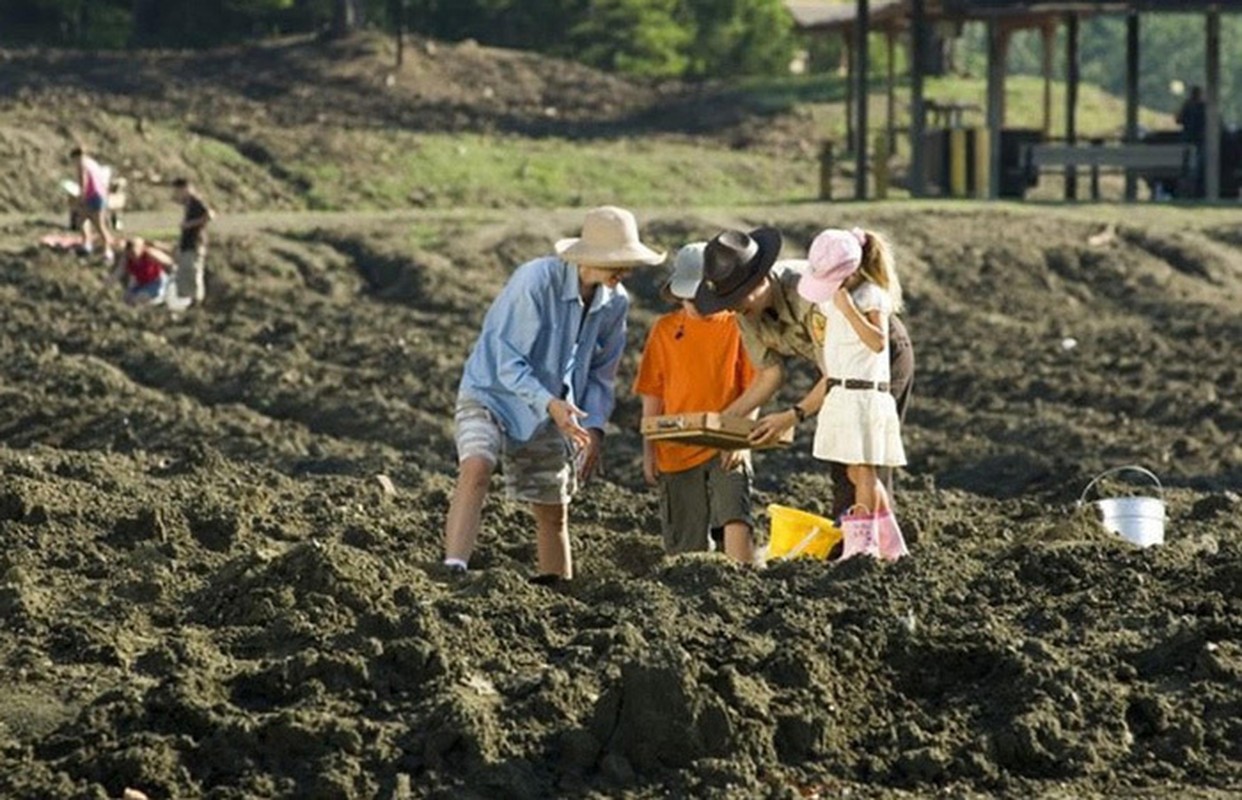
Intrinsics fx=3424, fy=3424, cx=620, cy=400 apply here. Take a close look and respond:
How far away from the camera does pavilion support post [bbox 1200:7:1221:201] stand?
112ft

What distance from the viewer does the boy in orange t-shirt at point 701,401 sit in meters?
12.1

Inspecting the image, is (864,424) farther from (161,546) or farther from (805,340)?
(161,546)

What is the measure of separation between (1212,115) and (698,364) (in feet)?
→ 75.4

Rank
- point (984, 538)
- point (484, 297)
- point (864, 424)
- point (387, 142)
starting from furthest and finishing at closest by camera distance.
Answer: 1. point (387, 142)
2. point (484, 297)
3. point (984, 538)
4. point (864, 424)

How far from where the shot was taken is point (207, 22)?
5119cm

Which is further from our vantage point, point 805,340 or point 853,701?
point 805,340

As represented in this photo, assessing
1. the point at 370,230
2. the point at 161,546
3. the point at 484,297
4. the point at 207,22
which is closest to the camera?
the point at 161,546

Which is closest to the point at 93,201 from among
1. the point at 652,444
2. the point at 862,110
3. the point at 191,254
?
the point at 191,254

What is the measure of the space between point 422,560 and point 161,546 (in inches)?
38.1

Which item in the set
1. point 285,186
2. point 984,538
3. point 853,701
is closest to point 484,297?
point 285,186

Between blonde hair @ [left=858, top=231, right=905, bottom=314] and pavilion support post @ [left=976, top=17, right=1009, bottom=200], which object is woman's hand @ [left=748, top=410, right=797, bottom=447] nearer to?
blonde hair @ [left=858, top=231, right=905, bottom=314]

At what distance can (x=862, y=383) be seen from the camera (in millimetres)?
11836

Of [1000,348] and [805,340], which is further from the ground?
[805,340]

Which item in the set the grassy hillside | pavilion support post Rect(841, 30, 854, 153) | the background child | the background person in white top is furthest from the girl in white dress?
pavilion support post Rect(841, 30, 854, 153)
